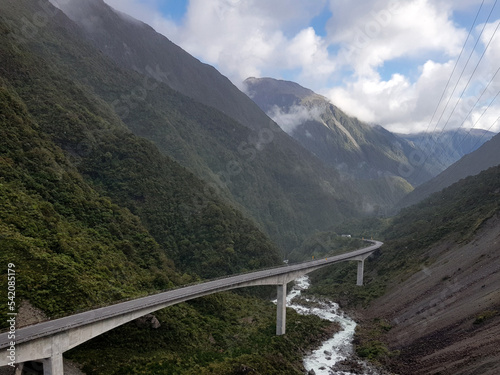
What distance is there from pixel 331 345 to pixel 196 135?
110273 millimetres

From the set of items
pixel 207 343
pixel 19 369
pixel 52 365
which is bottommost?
pixel 52 365

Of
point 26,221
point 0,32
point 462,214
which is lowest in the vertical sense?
point 26,221

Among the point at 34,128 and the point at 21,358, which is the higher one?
the point at 34,128

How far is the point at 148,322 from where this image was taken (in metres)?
35.3

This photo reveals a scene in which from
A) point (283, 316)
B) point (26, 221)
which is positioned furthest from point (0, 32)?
point (283, 316)

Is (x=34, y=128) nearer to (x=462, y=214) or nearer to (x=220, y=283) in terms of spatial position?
(x=220, y=283)

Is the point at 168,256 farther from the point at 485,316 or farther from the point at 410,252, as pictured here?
the point at 410,252

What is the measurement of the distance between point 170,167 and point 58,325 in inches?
2187

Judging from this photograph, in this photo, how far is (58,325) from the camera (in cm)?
2481

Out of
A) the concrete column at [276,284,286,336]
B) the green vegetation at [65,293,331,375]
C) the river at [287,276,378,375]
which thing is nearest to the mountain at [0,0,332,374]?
the green vegetation at [65,293,331,375]

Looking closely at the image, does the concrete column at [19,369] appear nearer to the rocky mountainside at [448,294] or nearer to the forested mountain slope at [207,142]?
the rocky mountainside at [448,294]

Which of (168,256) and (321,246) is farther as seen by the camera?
(321,246)

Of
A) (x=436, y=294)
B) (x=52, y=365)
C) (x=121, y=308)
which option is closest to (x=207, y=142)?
(x=436, y=294)

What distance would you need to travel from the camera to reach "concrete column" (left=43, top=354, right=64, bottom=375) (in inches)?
898
